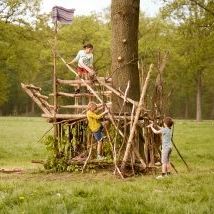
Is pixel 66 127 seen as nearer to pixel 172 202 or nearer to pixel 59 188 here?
pixel 59 188

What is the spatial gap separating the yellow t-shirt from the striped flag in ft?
9.72

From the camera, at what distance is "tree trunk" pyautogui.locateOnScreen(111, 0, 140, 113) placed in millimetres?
13320

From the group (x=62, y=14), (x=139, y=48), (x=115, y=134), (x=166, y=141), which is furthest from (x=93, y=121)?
(x=139, y=48)

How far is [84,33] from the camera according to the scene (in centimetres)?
5944

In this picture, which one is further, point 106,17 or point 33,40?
point 106,17

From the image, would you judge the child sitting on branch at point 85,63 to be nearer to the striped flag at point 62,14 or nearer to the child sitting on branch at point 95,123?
the striped flag at point 62,14

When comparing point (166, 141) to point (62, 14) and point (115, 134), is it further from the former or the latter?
point (62, 14)

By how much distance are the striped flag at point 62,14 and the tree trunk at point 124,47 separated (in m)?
1.69

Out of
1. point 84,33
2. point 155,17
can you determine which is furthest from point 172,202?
point 155,17

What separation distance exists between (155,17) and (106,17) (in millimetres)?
6668

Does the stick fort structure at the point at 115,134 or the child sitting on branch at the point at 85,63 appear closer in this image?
the stick fort structure at the point at 115,134

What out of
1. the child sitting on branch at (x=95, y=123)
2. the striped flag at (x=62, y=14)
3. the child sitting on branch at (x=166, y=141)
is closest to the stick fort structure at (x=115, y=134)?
the child sitting on branch at (x=95, y=123)

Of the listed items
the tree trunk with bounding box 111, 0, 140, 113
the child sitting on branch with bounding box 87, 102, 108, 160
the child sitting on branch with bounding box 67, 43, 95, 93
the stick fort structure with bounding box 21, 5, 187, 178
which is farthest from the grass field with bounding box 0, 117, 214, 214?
the child sitting on branch with bounding box 67, 43, 95, 93

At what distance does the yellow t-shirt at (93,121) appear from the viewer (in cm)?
1289
